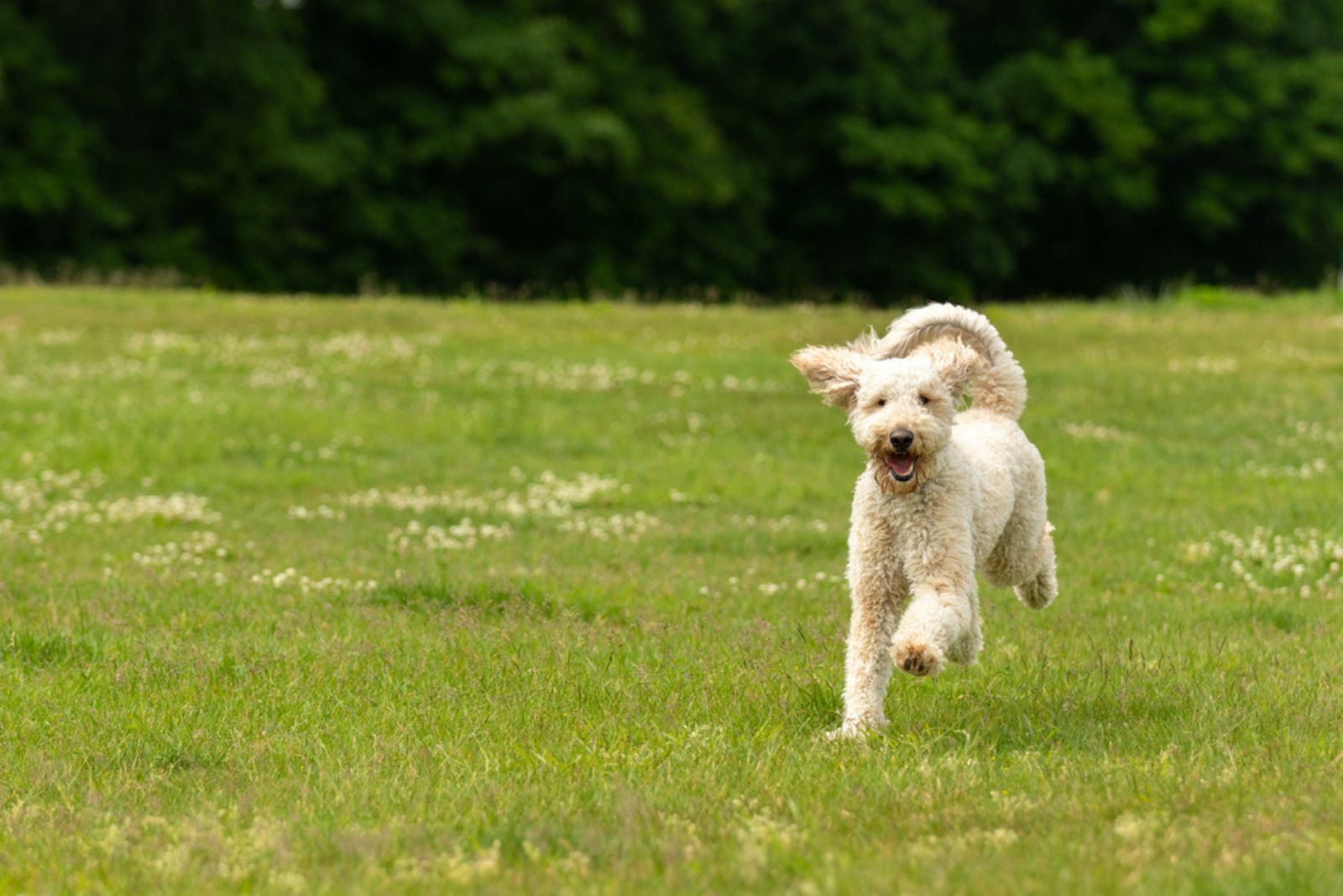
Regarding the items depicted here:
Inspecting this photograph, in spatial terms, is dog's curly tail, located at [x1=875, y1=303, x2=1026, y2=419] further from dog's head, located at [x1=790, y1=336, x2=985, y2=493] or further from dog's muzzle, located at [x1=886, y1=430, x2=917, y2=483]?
dog's muzzle, located at [x1=886, y1=430, x2=917, y2=483]

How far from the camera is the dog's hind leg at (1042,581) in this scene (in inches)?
325

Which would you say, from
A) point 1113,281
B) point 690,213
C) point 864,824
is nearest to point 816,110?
point 690,213

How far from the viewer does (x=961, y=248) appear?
57188mm

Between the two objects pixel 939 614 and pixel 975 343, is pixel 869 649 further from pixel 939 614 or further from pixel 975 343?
pixel 975 343

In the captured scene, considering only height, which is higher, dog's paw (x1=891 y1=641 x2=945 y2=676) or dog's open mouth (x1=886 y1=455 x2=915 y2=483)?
dog's open mouth (x1=886 y1=455 x2=915 y2=483)

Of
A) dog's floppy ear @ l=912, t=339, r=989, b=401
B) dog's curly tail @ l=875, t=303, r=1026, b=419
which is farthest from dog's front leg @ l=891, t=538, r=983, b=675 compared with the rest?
dog's curly tail @ l=875, t=303, r=1026, b=419

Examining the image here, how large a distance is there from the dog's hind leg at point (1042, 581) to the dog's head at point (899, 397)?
4.39 ft

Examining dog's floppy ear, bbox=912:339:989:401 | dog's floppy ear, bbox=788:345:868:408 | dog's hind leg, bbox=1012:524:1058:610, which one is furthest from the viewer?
dog's hind leg, bbox=1012:524:1058:610

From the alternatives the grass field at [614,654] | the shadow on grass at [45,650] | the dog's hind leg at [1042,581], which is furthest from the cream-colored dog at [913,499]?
the shadow on grass at [45,650]

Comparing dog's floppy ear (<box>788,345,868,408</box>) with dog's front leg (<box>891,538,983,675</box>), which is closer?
dog's front leg (<box>891,538,983,675</box>)

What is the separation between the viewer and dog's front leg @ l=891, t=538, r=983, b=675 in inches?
245

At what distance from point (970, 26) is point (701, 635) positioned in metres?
56.7

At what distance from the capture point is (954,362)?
7090 mm

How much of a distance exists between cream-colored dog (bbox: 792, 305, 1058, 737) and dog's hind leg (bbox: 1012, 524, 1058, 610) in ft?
1.94
